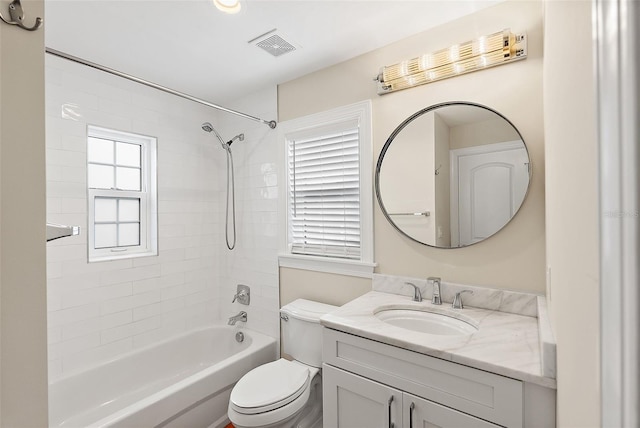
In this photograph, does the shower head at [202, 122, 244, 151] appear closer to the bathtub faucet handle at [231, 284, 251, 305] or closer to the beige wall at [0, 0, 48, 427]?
the bathtub faucet handle at [231, 284, 251, 305]

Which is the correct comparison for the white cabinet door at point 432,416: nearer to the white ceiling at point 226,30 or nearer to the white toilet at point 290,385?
the white toilet at point 290,385

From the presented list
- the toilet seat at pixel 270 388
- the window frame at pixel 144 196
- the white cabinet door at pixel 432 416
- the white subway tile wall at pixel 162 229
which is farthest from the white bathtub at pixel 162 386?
the white cabinet door at pixel 432 416

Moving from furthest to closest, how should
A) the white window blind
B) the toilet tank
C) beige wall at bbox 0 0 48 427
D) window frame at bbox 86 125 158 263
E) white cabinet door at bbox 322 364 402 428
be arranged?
1. window frame at bbox 86 125 158 263
2. the white window blind
3. the toilet tank
4. white cabinet door at bbox 322 364 402 428
5. beige wall at bbox 0 0 48 427

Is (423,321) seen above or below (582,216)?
below

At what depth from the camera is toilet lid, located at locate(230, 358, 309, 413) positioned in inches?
61.8

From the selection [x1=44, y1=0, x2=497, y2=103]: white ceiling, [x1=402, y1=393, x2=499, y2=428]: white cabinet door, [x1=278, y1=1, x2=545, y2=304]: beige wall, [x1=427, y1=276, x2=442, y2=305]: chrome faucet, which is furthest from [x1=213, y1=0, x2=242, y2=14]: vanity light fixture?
[x1=402, y1=393, x2=499, y2=428]: white cabinet door

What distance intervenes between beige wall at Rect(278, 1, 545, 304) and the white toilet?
0.29 m

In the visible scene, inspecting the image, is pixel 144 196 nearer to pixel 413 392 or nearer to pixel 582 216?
pixel 413 392

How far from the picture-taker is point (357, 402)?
1430mm

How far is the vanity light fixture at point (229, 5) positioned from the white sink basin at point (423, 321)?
1.76 metres

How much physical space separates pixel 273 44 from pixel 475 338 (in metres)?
1.96

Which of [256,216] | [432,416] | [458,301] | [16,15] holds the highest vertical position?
[16,15]

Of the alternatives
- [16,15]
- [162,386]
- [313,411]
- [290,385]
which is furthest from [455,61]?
[162,386]

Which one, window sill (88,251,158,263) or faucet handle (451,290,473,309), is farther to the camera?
window sill (88,251,158,263)
